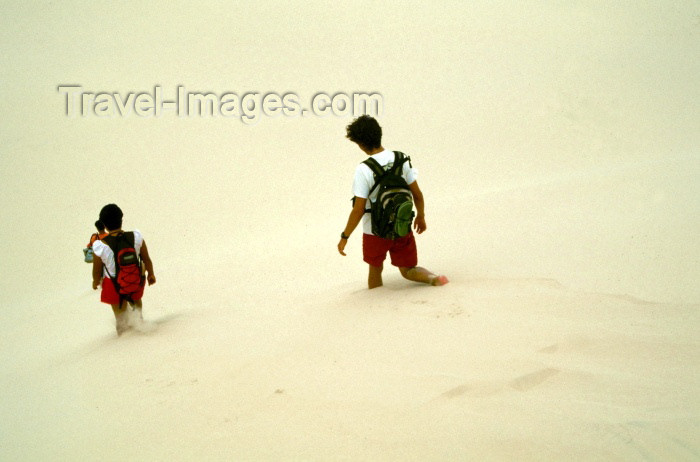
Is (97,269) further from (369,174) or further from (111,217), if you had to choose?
(369,174)

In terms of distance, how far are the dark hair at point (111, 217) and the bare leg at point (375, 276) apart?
204 centimetres

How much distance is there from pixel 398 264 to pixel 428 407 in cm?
204

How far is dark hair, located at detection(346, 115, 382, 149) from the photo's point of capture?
166 inches

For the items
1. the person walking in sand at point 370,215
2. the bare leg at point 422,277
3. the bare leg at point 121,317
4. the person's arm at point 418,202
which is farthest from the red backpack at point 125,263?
the person's arm at point 418,202

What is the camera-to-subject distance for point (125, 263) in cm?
493

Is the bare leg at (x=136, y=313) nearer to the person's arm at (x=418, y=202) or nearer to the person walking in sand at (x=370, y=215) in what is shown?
the person walking in sand at (x=370, y=215)

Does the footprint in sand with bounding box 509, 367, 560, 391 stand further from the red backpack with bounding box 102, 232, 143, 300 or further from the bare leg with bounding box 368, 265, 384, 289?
the red backpack with bounding box 102, 232, 143, 300

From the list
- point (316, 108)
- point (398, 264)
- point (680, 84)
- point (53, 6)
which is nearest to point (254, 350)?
point (398, 264)

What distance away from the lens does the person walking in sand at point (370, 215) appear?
4.23 metres

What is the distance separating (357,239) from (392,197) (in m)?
4.19

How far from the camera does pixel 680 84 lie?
581 inches

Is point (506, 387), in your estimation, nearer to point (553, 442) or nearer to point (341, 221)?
point (553, 442)

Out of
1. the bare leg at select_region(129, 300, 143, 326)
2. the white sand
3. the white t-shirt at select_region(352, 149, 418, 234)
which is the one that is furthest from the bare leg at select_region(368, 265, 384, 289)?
the bare leg at select_region(129, 300, 143, 326)

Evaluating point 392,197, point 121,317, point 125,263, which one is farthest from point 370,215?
point 121,317
